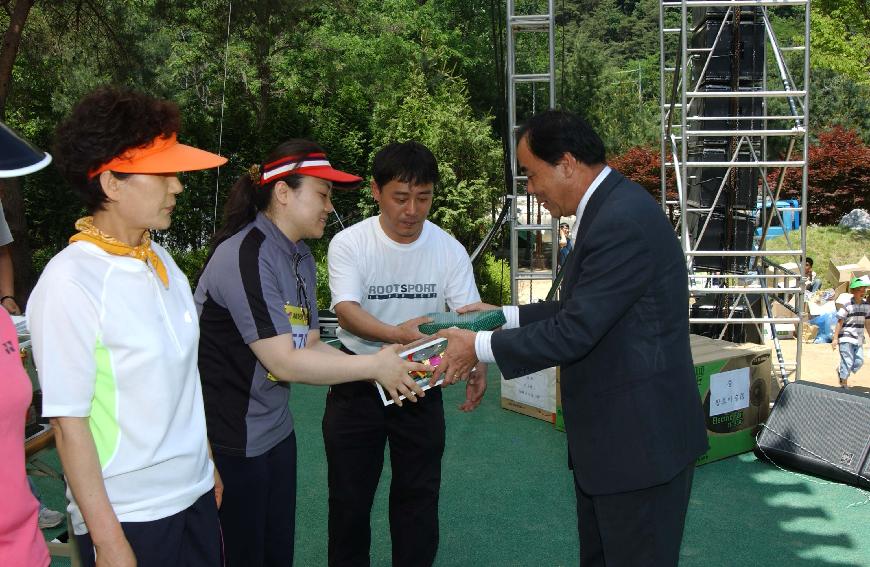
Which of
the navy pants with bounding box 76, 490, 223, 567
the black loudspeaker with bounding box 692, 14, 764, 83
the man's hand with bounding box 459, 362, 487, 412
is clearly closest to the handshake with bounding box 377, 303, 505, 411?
the man's hand with bounding box 459, 362, 487, 412

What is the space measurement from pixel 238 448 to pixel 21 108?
46.1ft

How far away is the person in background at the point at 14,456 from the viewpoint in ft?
4.99

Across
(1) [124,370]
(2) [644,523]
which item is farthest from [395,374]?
(1) [124,370]

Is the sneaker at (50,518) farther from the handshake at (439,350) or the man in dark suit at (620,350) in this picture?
the man in dark suit at (620,350)

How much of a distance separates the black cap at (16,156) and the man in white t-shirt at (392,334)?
157 centimetres

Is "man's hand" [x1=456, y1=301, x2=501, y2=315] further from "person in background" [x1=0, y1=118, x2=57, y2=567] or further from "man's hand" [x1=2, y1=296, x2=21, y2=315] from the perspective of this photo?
"man's hand" [x1=2, y1=296, x2=21, y2=315]

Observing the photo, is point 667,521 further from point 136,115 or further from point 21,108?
point 21,108

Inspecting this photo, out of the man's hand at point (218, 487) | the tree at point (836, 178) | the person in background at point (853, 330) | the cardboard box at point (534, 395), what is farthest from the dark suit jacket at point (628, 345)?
the tree at point (836, 178)

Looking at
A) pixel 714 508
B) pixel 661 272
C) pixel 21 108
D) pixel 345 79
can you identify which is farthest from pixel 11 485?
pixel 345 79

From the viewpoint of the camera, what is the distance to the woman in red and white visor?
7.30 ft

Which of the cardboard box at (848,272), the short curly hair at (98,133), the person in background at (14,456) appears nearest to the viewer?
the person in background at (14,456)

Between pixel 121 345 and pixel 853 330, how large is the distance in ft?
22.4

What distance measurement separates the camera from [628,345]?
2.22 m

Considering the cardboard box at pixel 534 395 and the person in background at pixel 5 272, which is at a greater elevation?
the person in background at pixel 5 272
